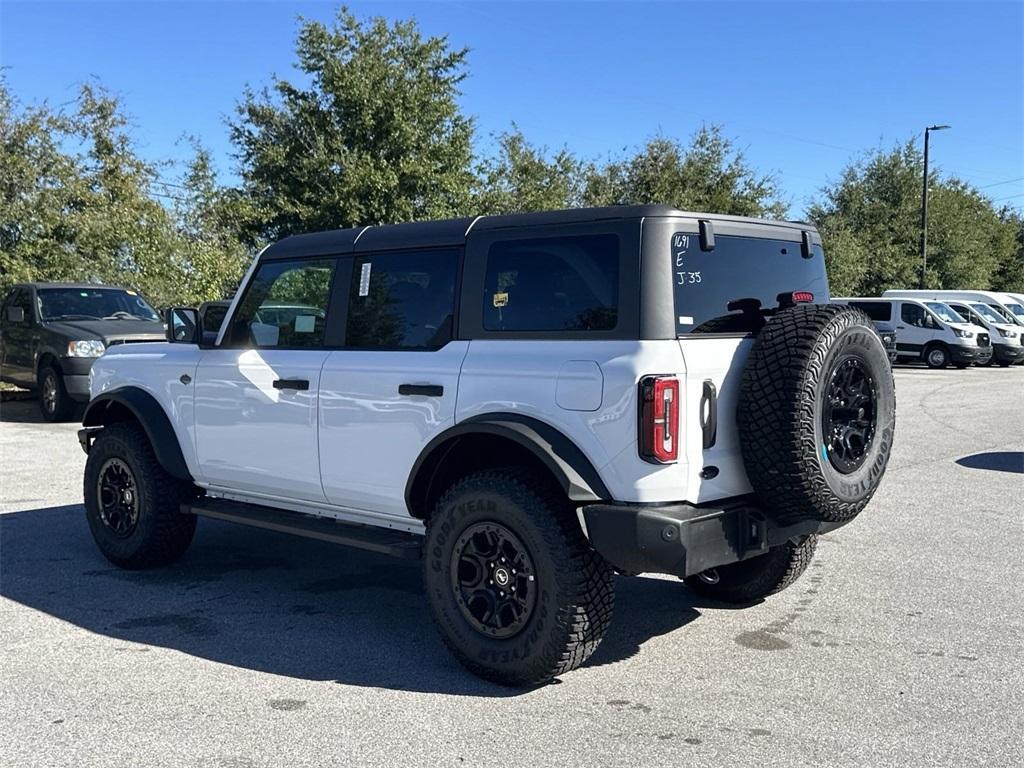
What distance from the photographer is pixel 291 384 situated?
5152 mm

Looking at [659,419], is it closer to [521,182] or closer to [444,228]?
[444,228]

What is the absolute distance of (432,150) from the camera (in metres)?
22.3

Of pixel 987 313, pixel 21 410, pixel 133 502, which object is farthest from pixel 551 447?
pixel 987 313

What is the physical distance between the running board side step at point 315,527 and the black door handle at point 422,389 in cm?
71

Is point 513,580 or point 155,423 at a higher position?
point 155,423

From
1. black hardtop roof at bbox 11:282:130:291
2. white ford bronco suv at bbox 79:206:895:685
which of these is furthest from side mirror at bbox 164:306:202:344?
black hardtop roof at bbox 11:282:130:291

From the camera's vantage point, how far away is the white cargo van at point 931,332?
2597 cm

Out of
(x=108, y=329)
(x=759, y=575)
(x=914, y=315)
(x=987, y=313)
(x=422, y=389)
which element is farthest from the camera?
(x=987, y=313)

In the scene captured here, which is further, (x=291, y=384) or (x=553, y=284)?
(x=291, y=384)

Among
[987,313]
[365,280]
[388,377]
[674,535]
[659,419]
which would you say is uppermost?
[987,313]

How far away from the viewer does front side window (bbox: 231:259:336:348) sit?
526 cm

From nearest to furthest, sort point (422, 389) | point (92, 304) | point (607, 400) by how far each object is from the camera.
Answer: point (607, 400) < point (422, 389) < point (92, 304)

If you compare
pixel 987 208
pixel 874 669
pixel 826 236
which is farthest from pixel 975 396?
pixel 987 208

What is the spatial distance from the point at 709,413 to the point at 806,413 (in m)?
0.37
